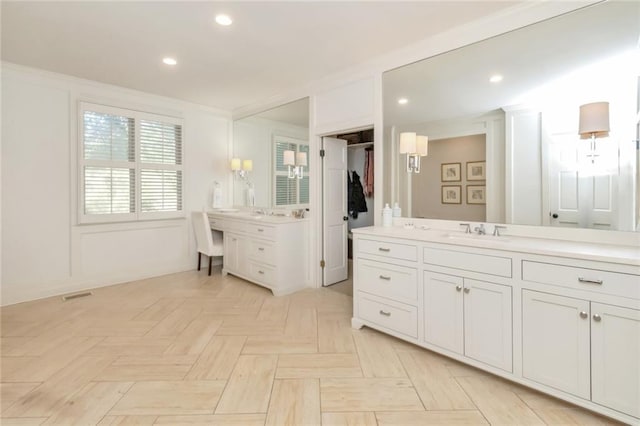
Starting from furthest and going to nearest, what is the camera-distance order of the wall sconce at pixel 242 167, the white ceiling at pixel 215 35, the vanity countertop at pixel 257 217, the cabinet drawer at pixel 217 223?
the wall sconce at pixel 242 167, the cabinet drawer at pixel 217 223, the vanity countertop at pixel 257 217, the white ceiling at pixel 215 35

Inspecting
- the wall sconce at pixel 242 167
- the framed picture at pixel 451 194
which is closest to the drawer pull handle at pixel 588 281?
the framed picture at pixel 451 194

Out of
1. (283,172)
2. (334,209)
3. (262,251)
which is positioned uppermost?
(283,172)

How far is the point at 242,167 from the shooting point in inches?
196

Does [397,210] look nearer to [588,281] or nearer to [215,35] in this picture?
[588,281]

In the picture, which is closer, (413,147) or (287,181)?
(413,147)

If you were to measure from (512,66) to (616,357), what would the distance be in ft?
6.47

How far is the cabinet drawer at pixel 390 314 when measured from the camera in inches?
93.2

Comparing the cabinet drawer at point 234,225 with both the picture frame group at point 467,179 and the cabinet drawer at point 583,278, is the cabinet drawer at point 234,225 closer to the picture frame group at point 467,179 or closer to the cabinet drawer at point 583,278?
the picture frame group at point 467,179

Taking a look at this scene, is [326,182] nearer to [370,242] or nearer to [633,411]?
[370,242]

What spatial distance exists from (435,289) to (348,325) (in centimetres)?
95

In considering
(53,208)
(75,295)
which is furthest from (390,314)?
(53,208)

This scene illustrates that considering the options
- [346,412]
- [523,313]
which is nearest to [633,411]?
[523,313]

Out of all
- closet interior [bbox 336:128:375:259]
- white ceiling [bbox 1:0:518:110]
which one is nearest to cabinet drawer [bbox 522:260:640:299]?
white ceiling [bbox 1:0:518:110]

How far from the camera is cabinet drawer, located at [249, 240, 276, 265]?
12.2 ft
